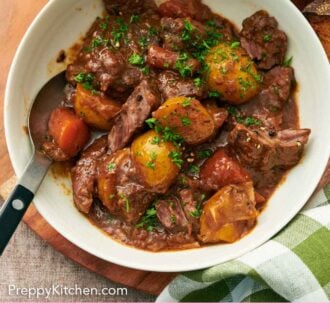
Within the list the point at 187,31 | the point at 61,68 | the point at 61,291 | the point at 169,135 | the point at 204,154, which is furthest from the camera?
the point at 61,291

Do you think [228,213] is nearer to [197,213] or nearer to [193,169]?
[197,213]

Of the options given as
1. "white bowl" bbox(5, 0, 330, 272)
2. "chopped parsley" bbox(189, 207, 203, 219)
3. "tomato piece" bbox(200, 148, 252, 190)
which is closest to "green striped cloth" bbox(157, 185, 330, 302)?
"white bowl" bbox(5, 0, 330, 272)

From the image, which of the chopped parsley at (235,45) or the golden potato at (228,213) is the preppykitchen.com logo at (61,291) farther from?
the chopped parsley at (235,45)

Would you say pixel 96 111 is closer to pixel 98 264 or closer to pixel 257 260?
pixel 98 264

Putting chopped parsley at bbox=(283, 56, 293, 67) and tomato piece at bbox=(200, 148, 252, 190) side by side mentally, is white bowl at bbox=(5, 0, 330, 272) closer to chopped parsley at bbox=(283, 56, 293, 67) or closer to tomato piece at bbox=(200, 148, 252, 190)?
chopped parsley at bbox=(283, 56, 293, 67)

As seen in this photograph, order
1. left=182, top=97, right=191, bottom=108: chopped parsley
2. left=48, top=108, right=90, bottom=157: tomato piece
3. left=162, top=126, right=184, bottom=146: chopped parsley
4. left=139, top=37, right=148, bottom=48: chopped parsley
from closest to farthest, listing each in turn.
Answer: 1. left=182, top=97, right=191, bottom=108: chopped parsley
2. left=162, top=126, right=184, bottom=146: chopped parsley
3. left=48, top=108, right=90, bottom=157: tomato piece
4. left=139, top=37, right=148, bottom=48: chopped parsley

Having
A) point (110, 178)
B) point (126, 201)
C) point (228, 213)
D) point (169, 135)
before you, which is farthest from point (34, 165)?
point (228, 213)

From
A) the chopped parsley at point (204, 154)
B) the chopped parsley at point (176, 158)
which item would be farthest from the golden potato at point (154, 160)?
the chopped parsley at point (204, 154)
